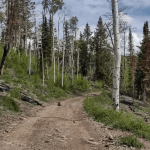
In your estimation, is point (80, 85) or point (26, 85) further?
point (80, 85)

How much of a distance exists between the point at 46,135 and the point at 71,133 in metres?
0.94

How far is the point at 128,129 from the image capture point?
652 centimetres

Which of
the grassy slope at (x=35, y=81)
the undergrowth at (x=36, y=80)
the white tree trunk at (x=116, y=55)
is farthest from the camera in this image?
the undergrowth at (x=36, y=80)

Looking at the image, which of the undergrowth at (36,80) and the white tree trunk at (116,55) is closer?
the white tree trunk at (116,55)

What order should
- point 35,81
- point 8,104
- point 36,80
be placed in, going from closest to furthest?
point 8,104
point 35,81
point 36,80

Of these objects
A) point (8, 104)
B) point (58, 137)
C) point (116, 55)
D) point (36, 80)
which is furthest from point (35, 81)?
point (58, 137)

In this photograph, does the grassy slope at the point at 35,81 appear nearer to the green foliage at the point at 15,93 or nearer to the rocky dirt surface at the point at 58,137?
the green foliage at the point at 15,93

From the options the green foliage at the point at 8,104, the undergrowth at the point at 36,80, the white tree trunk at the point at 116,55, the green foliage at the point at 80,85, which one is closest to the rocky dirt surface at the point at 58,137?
the white tree trunk at the point at 116,55

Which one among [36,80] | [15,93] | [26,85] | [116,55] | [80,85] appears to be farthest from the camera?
[80,85]

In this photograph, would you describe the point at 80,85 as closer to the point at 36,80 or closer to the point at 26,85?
the point at 36,80

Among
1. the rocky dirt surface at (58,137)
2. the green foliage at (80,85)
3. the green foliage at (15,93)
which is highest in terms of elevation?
the green foliage at (15,93)

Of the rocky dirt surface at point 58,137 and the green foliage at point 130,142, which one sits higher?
the green foliage at point 130,142

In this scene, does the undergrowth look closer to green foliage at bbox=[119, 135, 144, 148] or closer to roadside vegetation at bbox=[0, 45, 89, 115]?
roadside vegetation at bbox=[0, 45, 89, 115]

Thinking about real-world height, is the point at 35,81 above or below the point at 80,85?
above
